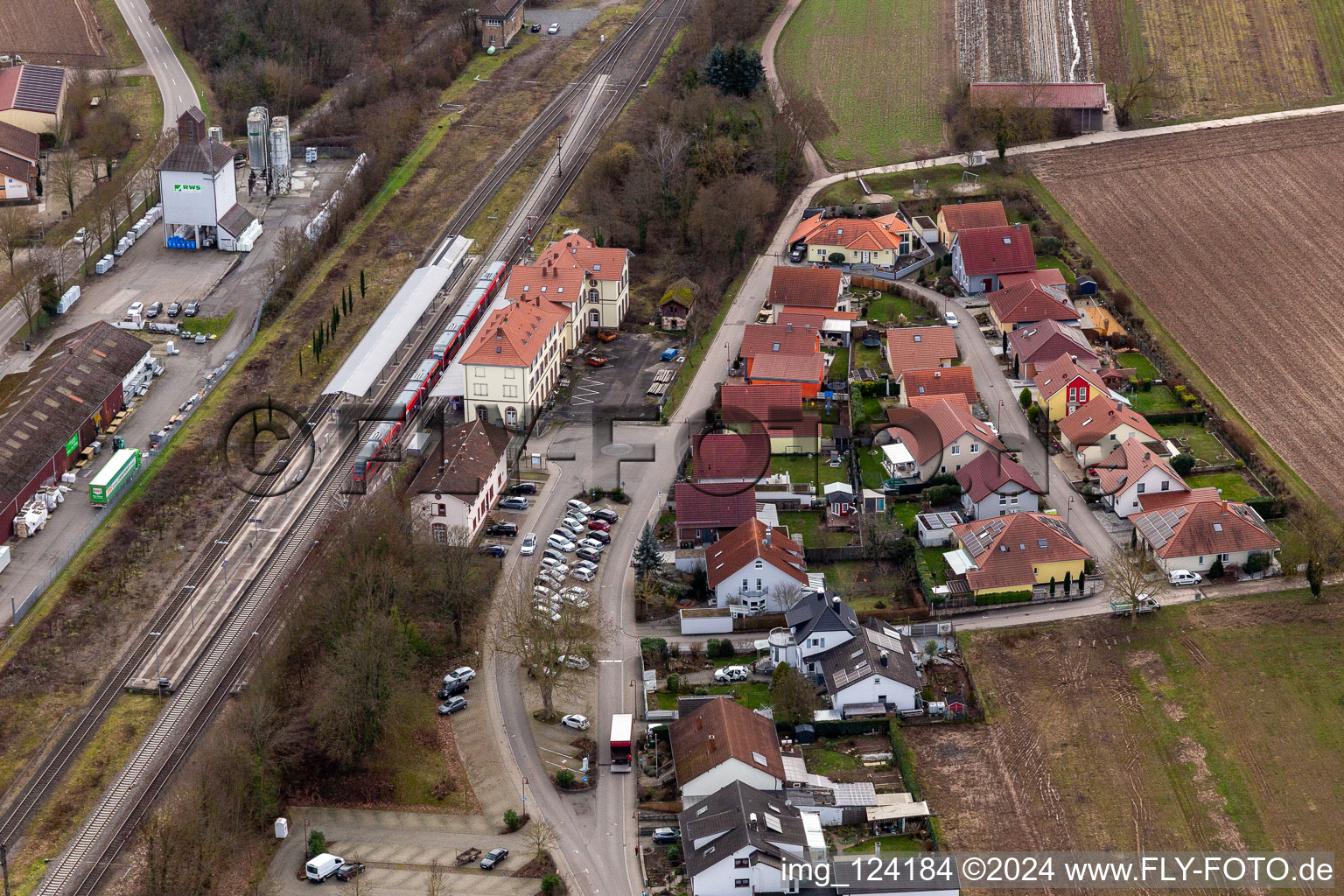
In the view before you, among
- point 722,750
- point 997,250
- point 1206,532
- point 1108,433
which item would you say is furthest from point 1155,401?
point 722,750

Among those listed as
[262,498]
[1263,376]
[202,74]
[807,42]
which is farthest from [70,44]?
[1263,376]

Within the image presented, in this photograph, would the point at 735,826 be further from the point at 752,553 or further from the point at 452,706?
the point at 752,553

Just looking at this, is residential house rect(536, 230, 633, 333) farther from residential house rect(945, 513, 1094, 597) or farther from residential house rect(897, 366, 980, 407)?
A: residential house rect(945, 513, 1094, 597)

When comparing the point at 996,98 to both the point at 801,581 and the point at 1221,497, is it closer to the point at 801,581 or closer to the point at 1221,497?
the point at 1221,497

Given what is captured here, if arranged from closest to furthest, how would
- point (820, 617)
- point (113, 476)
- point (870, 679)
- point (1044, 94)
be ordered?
point (870, 679)
point (820, 617)
point (113, 476)
point (1044, 94)

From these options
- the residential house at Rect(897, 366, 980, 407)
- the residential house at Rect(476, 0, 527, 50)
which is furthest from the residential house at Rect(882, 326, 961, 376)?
the residential house at Rect(476, 0, 527, 50)

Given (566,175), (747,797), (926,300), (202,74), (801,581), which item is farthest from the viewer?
(202,74)
